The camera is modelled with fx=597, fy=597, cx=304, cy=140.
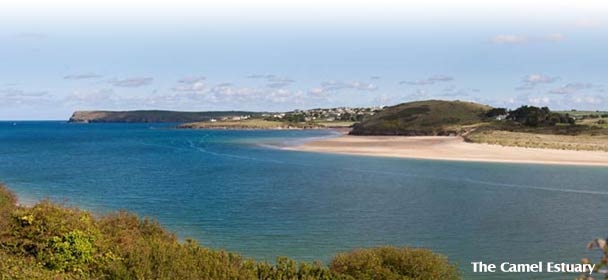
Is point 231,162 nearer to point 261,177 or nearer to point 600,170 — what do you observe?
point 261,177

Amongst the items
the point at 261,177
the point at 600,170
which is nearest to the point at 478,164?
the point at 600,170

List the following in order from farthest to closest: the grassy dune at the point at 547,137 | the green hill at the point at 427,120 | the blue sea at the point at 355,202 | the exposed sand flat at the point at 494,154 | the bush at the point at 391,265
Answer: the green hill at the point at 427,120
the grassy dune at the point at 547,137
the exposed sand flat at the point at 494,154
the blue sea at the point at 355,202
the bush at the point at 391,265

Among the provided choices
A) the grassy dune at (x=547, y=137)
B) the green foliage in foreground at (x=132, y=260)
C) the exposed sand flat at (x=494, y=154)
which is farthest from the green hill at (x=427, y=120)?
the green foliage in foreground at (x=132, y=260)

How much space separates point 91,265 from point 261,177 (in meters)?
45.2

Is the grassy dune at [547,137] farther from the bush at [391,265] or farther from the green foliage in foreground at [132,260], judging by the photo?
the green foliage in foreground at [132,260]

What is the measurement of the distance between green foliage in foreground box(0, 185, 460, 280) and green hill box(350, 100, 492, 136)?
132 m

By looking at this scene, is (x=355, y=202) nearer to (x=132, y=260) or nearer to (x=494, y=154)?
(x=132, y=260)

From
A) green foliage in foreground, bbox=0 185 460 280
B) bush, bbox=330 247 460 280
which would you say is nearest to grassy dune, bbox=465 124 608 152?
bush, bbox=330 247 460 280

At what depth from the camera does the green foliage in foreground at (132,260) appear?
16.8m

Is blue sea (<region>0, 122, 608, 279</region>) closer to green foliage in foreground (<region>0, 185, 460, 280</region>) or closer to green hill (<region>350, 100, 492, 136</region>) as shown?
green foliage in foreground (<region>0, 185, 460, 280</region>)

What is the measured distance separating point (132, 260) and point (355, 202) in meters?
29.7

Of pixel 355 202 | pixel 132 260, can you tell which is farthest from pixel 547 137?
pixel 132 260

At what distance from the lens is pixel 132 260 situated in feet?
56.0

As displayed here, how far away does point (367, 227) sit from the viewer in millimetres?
35062
